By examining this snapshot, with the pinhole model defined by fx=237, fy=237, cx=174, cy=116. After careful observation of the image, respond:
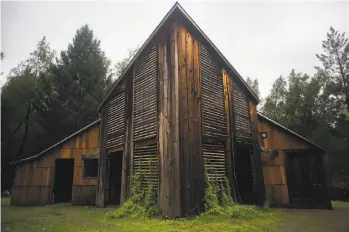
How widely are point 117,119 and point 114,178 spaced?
3662 mm

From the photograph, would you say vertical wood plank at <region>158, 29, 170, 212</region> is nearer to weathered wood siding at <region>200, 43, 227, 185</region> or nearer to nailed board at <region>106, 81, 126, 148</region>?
weathered wood siding at <region>200, 43, 227, 185</region>

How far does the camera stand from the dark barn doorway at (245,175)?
37.5ft

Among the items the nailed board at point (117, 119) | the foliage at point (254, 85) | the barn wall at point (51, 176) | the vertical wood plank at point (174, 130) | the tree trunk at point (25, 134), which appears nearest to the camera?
the vertical wood plank at point (174, 130)

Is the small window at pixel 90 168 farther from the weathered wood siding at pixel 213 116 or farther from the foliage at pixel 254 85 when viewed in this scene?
the foliage at pixel 254 85

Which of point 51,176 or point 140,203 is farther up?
point 51,176

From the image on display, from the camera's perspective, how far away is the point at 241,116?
11.8 metres

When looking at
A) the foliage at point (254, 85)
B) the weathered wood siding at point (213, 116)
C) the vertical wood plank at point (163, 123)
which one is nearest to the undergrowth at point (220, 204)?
the weathered wood siding at point (213, 116)

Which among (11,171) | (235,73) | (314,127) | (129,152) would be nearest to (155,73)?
(129,152)

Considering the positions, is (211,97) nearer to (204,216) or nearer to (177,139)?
(177,139)

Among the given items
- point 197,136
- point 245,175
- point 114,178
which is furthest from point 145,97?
point 245,175

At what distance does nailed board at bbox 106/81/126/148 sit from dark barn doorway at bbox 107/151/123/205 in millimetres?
1112

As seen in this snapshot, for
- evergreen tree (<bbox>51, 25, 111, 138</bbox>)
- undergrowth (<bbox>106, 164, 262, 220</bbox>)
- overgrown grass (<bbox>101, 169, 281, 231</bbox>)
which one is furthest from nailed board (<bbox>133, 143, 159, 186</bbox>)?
evergreen tree (<bbox>51, 25, 111, 138</bbox>)

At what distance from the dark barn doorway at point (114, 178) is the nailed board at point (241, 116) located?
6272mm

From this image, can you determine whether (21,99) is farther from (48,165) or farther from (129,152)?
(129,152)
